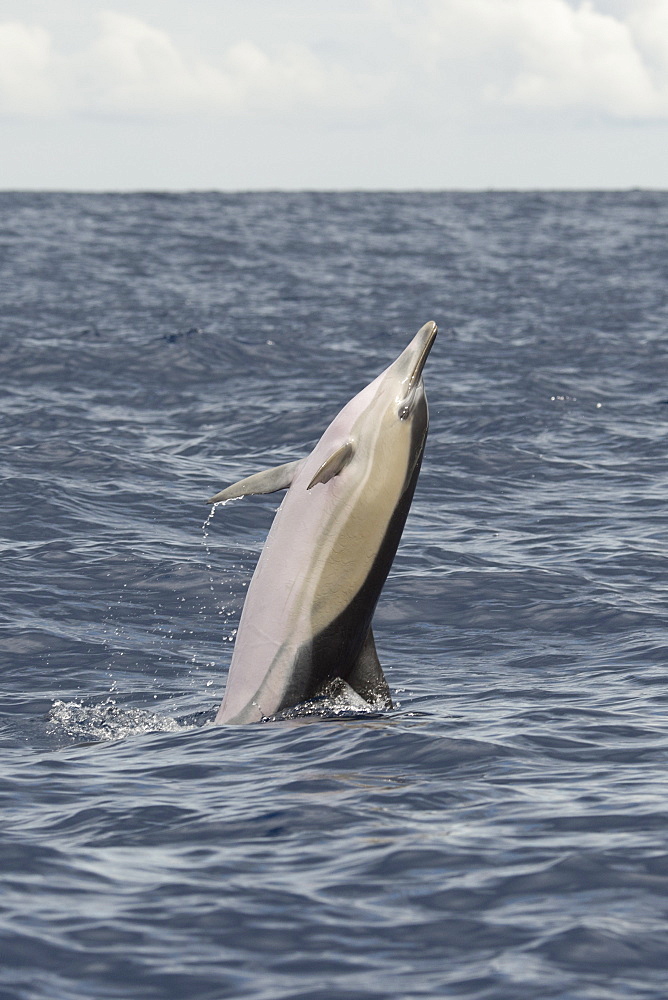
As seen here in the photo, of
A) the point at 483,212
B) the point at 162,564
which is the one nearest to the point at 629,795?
the point at 162,564

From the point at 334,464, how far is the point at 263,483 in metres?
0.68

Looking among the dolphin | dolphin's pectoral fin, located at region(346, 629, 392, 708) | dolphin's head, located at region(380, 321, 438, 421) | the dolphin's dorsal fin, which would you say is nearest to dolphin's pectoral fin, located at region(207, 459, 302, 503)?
the dolphin

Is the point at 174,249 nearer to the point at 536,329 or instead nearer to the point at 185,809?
the point at 536,329

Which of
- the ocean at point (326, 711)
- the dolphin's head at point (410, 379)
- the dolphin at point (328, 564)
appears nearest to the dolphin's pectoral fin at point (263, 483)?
the dolphin at point (328, 564)

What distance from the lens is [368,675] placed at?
11773mm

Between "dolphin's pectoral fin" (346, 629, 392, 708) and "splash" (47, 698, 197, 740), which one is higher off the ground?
"dolphin's pectoral fin" (346, 629, 392, 708)

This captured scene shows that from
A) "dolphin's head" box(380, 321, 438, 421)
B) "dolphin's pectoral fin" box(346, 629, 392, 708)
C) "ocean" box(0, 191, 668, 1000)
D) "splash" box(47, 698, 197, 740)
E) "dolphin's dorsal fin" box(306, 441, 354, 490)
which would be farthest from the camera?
"splash" box(47, 698, 197, 740)

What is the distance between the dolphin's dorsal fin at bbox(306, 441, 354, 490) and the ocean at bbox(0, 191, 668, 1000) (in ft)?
6.37

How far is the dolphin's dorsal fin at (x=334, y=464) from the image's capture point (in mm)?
11242

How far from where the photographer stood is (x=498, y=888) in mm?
8289

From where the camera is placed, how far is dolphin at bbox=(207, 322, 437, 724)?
Result: 1151 cm

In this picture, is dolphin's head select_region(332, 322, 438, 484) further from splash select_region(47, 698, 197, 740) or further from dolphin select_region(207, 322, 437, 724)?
splash select_region(47, 698, 197, 740)

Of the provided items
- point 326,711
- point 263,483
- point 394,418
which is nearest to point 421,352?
point 394,418

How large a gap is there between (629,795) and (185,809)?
315 centimetres
